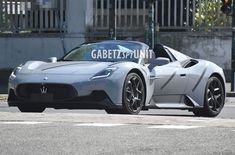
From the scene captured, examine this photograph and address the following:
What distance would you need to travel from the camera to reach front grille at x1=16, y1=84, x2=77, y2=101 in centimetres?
1103

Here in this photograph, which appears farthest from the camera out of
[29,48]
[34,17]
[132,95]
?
[34,17]

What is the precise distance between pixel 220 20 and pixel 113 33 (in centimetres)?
452

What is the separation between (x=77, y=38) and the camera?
1146 inches

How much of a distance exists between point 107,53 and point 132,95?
1.12 m

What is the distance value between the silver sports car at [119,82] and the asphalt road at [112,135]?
1.35 ft

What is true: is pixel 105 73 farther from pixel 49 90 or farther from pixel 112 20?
pixel 112 20

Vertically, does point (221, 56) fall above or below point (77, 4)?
below

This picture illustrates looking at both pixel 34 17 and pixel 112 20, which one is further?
pixel 34 17

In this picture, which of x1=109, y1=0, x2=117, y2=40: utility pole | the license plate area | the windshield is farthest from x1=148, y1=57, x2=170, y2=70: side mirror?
x1=109, y1=0, x2=117, y2=40: utility pole

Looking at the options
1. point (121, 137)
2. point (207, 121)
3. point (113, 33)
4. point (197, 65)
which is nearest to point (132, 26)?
point (113, 33)

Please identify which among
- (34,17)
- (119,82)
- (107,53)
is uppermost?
(34,17)

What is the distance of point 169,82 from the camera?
12.1 meters

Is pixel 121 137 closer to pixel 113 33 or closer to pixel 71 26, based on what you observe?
pixel 113 33

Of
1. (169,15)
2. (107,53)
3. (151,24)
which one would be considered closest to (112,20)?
(169,15)
